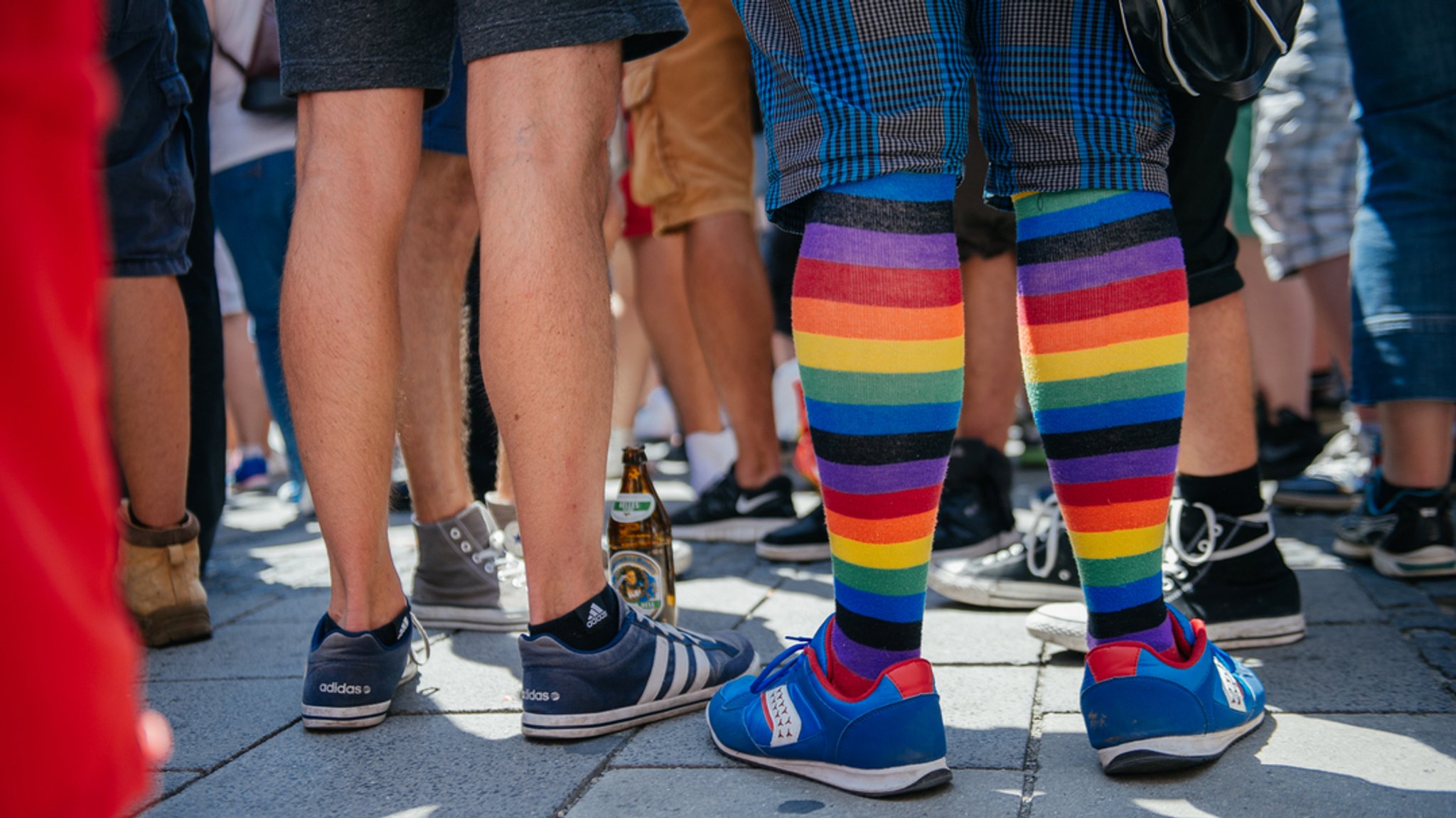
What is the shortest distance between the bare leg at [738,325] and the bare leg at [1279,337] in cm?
156

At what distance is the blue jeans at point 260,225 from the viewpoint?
3311mm

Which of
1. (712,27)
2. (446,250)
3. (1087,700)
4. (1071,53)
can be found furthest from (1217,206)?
(712,27)

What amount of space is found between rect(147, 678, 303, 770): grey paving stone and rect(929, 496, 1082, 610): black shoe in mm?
1162

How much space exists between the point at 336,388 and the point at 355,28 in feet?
1.67

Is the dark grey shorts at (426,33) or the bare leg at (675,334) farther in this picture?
the bare leg at (675,334)

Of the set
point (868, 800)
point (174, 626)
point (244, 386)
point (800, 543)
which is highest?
point (868, 800)

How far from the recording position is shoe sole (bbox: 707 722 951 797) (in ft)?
4.21

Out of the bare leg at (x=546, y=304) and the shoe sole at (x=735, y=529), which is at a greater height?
the bare leg at (x=546, y=304)

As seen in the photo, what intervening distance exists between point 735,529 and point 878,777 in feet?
5.95

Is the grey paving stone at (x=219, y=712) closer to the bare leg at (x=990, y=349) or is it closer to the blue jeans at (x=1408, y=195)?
the bare leg at (x=990, y=349)

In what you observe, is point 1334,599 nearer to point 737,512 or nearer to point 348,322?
point 737,512

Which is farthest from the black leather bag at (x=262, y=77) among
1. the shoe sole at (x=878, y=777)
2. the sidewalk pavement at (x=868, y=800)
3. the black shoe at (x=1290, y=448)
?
the black shoe at (x=1290, y=448)

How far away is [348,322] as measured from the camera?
5.23 feet

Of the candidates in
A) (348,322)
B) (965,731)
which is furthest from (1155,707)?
(348,322)
